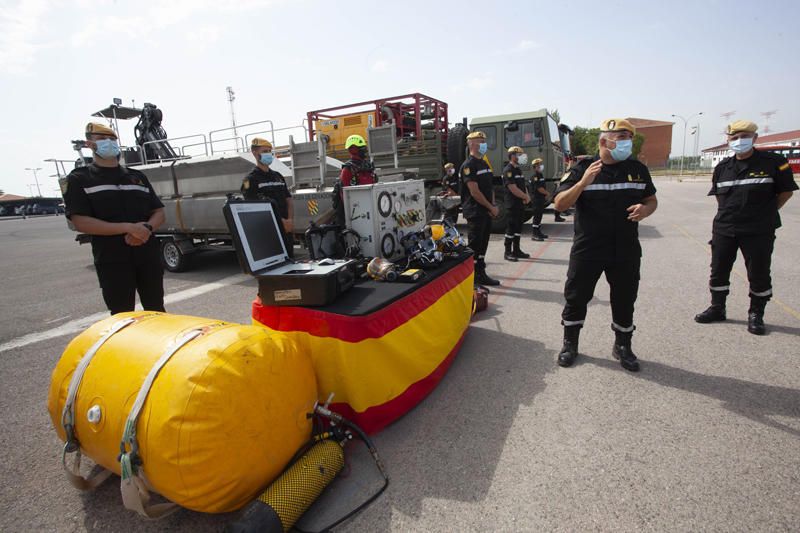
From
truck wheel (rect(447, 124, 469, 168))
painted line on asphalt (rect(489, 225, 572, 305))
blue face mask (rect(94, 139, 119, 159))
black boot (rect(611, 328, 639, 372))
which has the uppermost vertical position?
truck wheel (rect(447, 124, 469, 168))

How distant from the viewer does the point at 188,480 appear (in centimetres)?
167

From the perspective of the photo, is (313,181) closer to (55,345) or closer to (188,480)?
(55,345)

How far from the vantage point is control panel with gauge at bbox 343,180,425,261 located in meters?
3.52

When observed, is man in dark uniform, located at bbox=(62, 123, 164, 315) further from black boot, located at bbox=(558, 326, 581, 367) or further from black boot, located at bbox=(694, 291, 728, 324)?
black boot, located at bbox=(694, 291, 728, 324)

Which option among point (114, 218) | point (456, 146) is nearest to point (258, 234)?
point (114, 218)

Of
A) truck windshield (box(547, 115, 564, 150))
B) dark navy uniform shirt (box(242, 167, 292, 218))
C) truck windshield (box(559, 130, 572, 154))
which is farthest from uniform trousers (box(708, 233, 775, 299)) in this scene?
truck windshield (box(559, 130, 572, 154))

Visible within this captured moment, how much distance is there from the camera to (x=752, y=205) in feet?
12.3

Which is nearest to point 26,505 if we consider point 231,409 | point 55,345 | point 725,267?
point 231,409

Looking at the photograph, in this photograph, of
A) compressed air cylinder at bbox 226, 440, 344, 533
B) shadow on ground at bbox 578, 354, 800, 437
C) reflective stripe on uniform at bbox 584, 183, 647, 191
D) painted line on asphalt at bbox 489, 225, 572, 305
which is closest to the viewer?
compressed air cylinder at bbox 226, 440, 344, 533

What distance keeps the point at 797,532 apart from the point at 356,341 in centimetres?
214

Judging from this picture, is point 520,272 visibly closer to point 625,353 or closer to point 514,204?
point 514,204

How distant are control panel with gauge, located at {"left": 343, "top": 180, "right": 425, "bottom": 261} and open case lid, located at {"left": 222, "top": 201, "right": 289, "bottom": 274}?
858 mm

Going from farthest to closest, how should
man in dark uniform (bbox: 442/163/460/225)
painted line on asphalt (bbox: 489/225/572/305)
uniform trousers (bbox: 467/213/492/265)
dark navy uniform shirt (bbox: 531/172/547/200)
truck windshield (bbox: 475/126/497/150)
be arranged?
truck windshield (bbox: 475/126/497/150) < dark navy uniform shirt (bbox: 531/172/547/200) < man in dark uniform (bbox: 442/163/460/225) < uniform trousers (bbox: 467/213/492/265) < painted line on asphalt (bbox: 489/225/572/305)

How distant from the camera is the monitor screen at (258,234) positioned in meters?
2.50
